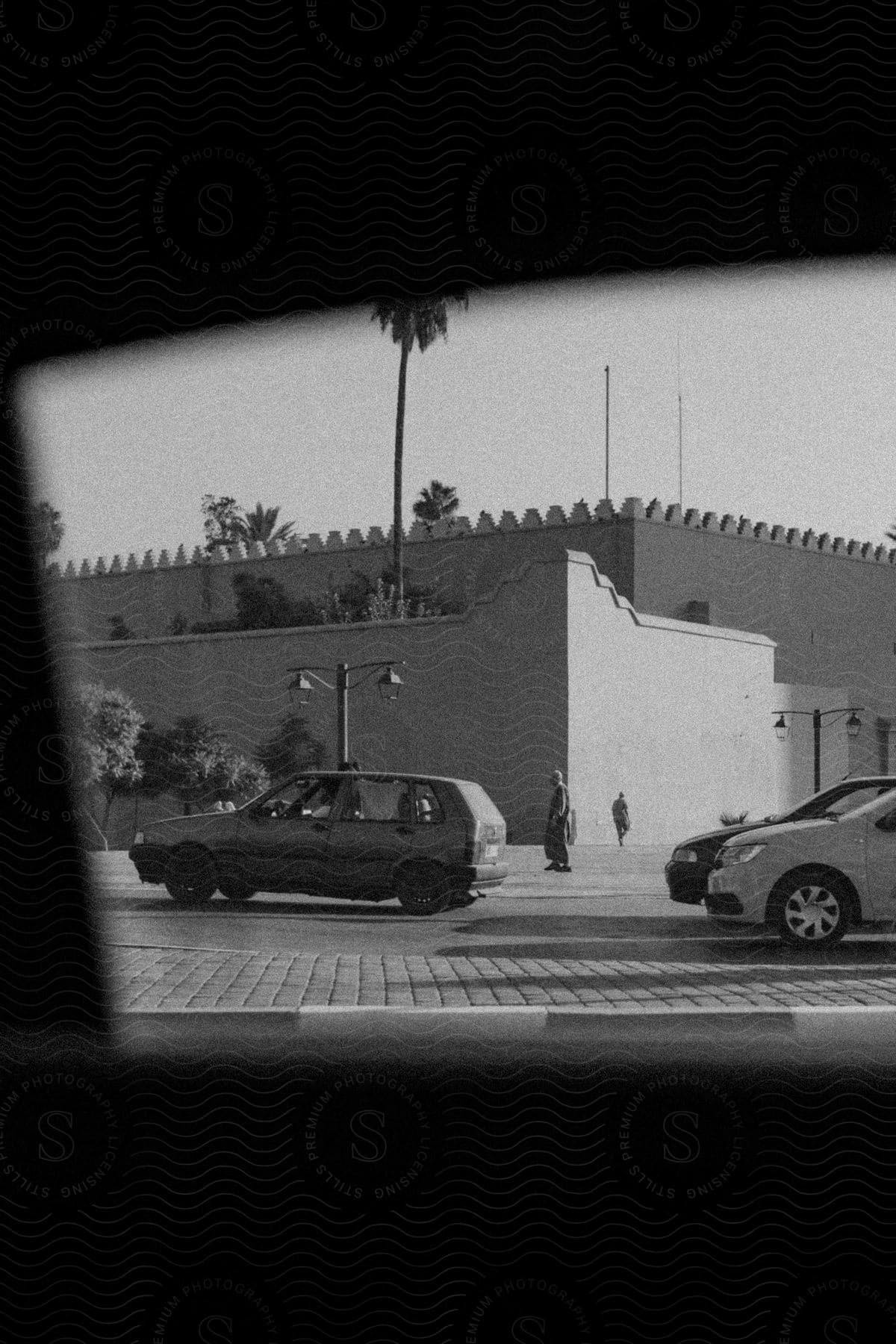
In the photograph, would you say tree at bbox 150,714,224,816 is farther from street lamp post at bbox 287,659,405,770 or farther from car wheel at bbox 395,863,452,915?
car wheel at bbox 395,863,452,915

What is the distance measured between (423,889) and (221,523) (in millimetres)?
1672

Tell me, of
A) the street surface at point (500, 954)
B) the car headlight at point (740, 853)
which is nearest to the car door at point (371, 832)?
the street surface at point (500, 954)

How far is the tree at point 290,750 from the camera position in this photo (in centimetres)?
540

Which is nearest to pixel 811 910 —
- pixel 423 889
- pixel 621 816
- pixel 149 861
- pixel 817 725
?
pixel 817 725

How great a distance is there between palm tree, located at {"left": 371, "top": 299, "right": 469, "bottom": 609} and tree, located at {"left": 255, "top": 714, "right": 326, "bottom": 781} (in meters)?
0.61

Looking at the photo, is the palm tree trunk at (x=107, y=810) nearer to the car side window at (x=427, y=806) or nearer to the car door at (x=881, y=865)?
the car side window at (x=427, y=806)

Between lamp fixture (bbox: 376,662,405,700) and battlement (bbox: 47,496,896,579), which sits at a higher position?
battlement (bbox: 47,496,896,579)

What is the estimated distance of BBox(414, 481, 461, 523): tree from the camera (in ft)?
18.4

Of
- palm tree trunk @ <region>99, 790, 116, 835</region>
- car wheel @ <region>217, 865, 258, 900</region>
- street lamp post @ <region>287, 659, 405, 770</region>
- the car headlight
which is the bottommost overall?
car wheel @ <region>217, 865, 258, 900</region>

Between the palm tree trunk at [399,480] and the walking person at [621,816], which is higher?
the palm tree trunk at [399,480]

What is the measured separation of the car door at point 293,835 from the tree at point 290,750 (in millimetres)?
53

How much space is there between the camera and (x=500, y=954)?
17.9ft

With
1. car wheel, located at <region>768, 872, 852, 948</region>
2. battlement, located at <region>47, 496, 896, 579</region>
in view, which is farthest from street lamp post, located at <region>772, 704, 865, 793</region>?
battlement, located at <region>47, 496, 896, 579</region>

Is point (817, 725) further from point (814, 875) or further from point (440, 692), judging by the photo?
point (440, 692)
